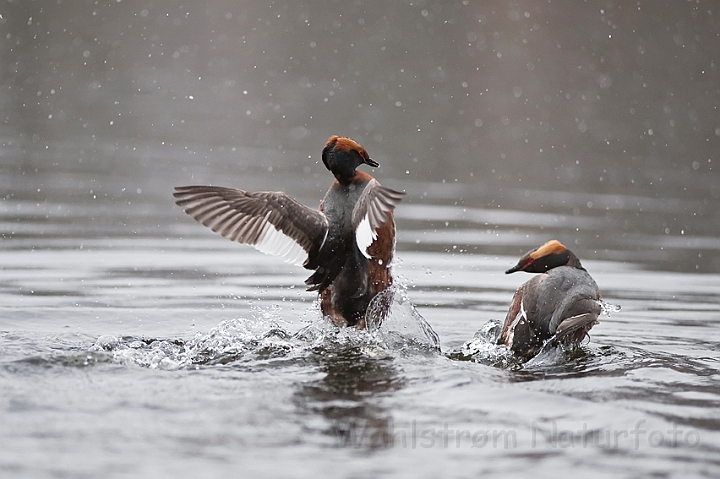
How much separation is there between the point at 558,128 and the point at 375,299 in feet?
58.4

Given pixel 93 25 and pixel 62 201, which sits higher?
pixel 93 25

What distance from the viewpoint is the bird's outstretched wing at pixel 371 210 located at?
7117mm

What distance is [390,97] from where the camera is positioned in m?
29.2

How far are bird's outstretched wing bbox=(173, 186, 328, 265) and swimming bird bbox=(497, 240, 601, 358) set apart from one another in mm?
1571

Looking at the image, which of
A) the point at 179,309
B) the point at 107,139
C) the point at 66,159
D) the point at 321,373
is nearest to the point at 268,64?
the point at 107,139

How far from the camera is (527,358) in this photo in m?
7.76

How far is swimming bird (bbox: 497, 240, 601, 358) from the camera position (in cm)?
765

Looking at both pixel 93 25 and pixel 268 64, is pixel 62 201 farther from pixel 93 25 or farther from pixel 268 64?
pixel 93 25

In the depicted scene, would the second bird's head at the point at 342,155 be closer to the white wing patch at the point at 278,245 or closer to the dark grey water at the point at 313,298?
the white wing patch at the point at 278,245

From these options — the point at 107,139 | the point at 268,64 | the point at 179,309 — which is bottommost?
the point at 179,309

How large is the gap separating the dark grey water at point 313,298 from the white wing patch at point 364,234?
0.75 metres

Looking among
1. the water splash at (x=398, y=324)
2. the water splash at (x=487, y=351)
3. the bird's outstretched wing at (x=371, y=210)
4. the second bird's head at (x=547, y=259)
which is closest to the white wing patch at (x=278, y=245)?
the bird's outstretched wing at (x=371, y=210)

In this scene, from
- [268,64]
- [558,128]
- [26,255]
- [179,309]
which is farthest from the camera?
[268,64]

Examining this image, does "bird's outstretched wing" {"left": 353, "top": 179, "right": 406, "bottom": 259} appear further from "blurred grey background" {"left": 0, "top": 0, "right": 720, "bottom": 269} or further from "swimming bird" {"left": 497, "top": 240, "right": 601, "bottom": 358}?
"blurred grey background" {"left": 0, "top": 0, "right": 720, "bottom": 269}
